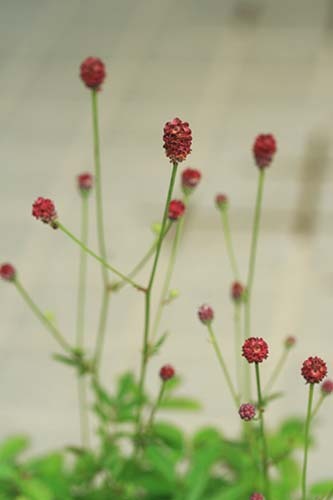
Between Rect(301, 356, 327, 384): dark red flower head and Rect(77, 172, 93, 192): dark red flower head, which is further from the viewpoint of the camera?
Rect(77, 172, 93, 192): dark red flower head

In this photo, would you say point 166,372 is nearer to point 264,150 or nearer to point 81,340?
point 264,150

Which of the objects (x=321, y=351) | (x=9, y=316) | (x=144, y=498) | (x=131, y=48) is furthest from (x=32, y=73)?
(x=144, y=498)

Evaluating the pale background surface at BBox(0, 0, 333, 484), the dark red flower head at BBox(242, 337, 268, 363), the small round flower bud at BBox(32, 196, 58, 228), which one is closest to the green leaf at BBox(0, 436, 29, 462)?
the small round flower bud at BBox(32, 196, 58, 228)

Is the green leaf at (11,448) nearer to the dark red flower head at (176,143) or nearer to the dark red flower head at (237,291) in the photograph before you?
the dark red flower head at (237,291)

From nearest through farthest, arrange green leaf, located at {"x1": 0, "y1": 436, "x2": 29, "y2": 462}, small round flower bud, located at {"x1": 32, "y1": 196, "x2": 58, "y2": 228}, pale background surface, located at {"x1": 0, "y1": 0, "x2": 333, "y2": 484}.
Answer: small round flower bud, located at {"x1": 32, "y1": 196, "x2": 58, "y2": 228}, green leaf, located at {"x1": 0, "y1": 436, "x2": 29, "y2": 462}, pale background surface, located at {"x1": 0, "y1": 0, "x2": 333, "y2": 484}

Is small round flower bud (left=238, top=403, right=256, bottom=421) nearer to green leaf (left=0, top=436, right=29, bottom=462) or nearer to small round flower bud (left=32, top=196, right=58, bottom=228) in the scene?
small round flower bud (left=32, top=196, right=58, bottom=228)

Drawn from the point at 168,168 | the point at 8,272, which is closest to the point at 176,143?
the point at 8,272

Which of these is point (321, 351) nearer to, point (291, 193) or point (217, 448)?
point (291, 193)
